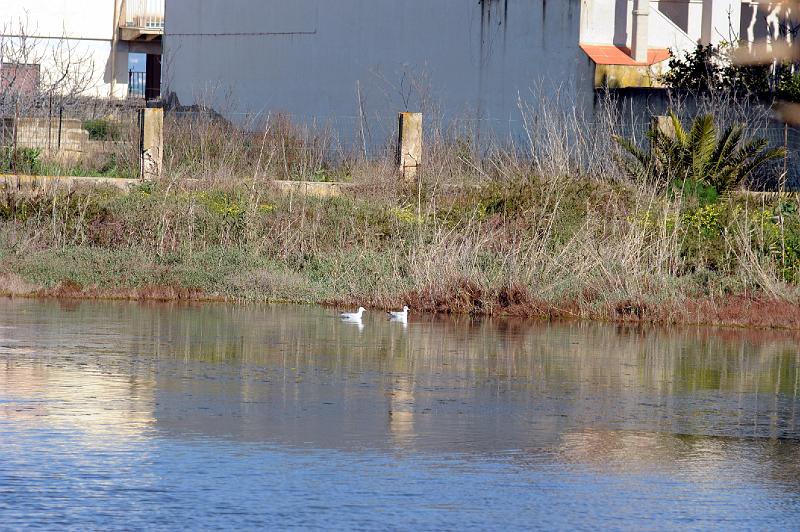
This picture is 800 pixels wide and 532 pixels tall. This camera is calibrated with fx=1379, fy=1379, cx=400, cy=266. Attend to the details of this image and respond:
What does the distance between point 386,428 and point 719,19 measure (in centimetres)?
2503

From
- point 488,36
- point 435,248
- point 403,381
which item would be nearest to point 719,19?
point 488,36

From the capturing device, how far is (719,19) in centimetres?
3275

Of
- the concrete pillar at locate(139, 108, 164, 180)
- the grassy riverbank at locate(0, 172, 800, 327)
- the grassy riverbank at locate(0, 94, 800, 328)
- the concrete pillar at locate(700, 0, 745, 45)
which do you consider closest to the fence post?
the grassy riverbank at locate(0, 94, 800, 328)

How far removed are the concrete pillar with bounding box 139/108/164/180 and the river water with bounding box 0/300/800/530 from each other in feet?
28.7

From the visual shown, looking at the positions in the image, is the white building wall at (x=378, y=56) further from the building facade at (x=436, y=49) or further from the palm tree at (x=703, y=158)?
the palm tree at (x=703, y=158)

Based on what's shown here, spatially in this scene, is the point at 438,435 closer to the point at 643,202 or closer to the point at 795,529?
the point at 795,529

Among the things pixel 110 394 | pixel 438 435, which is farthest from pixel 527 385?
pixel 110 394

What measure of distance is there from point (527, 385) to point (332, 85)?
26.8 metres

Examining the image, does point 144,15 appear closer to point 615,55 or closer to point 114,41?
point 114,41

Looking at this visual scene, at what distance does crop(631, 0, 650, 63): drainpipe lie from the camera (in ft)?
99.3

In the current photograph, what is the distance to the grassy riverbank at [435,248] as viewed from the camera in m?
18.2

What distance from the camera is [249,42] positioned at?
138 feet

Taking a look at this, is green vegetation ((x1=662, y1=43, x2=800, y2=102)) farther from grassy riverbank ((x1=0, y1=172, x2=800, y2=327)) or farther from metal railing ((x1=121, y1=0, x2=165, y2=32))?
metal railing ((x1=121, y1=0, x2=165, y2=32))

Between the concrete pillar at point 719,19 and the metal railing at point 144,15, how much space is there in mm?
26647
